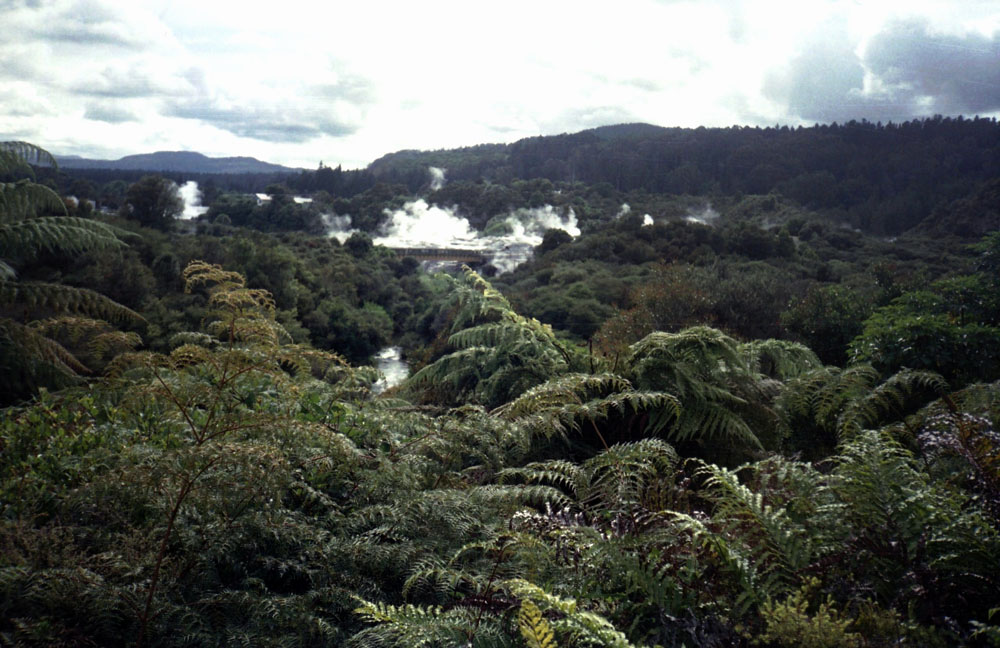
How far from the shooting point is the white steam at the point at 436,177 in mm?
78469

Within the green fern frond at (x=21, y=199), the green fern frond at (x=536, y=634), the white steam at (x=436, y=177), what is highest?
the white steam at (x=436, y=177)

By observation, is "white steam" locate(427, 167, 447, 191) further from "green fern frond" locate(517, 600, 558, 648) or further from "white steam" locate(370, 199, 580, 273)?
"green fern frond" locate(517, 600, 558, 648)

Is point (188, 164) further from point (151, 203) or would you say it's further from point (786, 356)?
point (786, 356)

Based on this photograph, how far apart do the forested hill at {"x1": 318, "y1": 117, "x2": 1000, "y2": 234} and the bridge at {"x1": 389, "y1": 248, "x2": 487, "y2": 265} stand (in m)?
22.0

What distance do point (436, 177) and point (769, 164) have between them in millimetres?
41150

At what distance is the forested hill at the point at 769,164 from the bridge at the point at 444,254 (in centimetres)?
2202

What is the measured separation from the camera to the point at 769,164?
5538cm

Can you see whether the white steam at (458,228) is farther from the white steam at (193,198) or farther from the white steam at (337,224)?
the white steam at (193,198)

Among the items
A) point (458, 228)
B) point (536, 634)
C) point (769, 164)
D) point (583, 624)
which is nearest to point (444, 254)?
point (458, 228)

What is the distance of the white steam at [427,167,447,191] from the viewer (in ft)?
257

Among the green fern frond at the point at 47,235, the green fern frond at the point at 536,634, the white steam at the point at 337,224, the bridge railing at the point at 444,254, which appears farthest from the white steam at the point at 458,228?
the green fern frond at the point at 536,634

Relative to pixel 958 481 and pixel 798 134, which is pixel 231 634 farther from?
pixel 798 134

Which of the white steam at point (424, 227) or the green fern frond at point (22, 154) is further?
the white steam at point (424, 227)

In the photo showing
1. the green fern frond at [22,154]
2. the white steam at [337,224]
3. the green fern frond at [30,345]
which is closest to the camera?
the green fern frond at [30,345]
